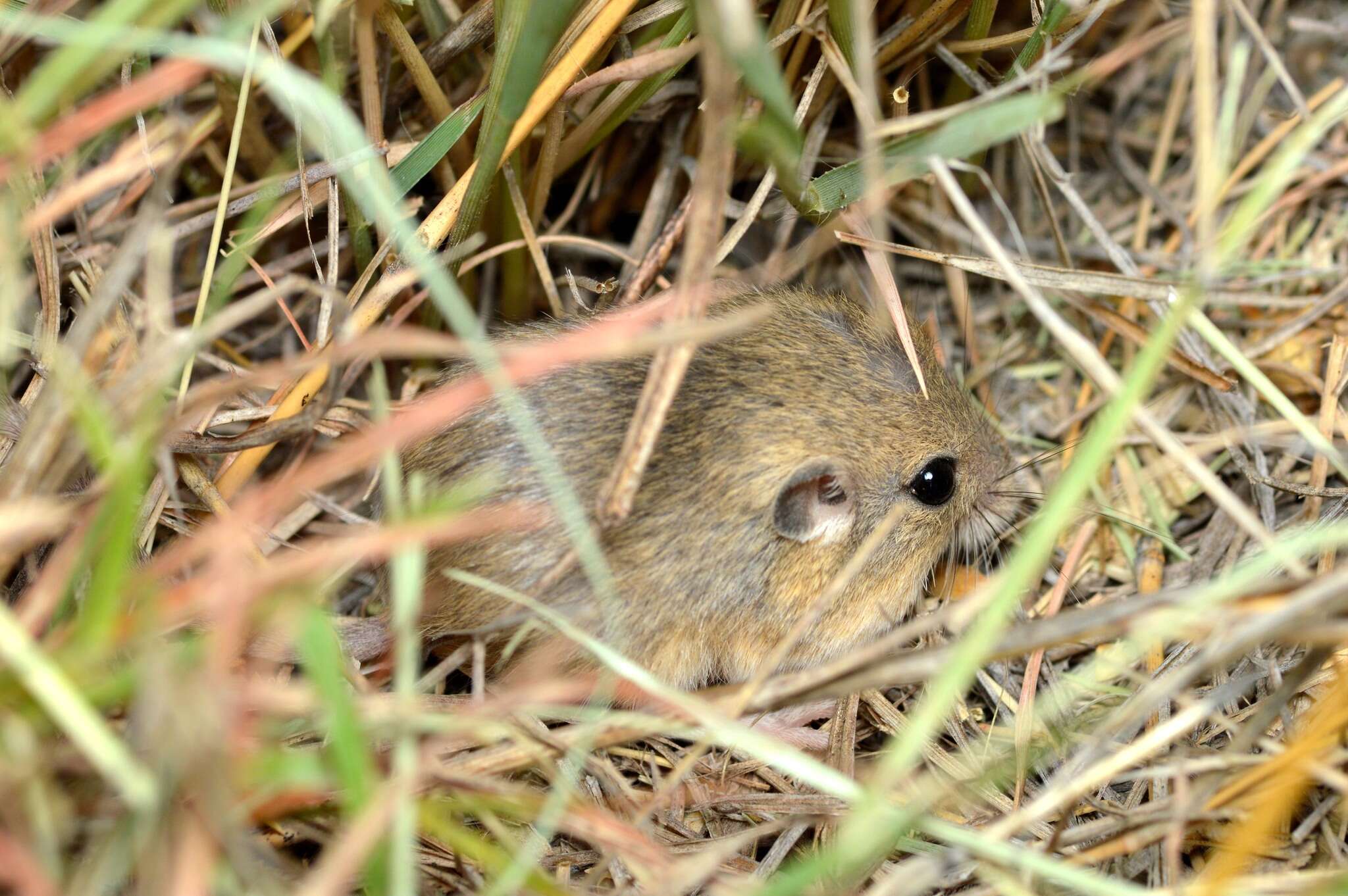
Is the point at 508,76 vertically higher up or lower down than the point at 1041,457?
higher up

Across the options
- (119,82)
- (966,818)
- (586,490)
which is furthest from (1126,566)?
(119,82)

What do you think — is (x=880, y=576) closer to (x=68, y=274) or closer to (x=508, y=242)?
(x=508, y=242)

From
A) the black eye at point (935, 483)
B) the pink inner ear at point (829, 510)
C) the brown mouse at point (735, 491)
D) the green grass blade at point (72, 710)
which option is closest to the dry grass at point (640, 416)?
the green grass blade at point (72, 710)

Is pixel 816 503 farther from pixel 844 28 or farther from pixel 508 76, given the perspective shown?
pixel 508 76

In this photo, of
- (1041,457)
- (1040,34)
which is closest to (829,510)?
(1041,457)

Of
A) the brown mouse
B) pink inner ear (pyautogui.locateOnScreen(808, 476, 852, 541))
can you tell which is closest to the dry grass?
the brown mouse

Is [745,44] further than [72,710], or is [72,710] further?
[745,44]
